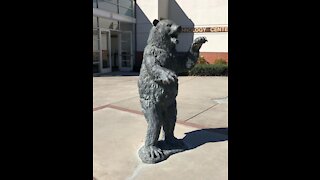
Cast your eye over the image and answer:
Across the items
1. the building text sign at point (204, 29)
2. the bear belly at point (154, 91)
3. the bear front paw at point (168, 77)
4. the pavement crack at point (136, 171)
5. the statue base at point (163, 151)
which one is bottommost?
the pavement crack at point (136, 171)

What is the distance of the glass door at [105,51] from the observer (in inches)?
606

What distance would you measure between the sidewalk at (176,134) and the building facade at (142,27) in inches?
310

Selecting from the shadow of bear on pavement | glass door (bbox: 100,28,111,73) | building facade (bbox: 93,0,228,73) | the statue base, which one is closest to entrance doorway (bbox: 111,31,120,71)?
building facade (bbox: 93,0,228,73)

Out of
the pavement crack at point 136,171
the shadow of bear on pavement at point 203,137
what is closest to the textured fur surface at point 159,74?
the pavement crack at point 136,171

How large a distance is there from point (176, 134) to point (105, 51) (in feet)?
38.3

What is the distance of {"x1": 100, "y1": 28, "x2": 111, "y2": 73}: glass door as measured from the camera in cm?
1539

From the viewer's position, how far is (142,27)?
1705 centimetres

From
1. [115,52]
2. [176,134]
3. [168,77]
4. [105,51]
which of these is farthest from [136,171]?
[115,52]

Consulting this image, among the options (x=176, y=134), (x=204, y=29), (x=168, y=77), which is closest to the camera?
(x=168, y=77)

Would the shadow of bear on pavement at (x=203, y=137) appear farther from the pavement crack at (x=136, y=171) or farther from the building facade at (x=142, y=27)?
the building facade at (x=142, y=27)

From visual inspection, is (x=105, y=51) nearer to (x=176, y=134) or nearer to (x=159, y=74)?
(x=176, y=134)

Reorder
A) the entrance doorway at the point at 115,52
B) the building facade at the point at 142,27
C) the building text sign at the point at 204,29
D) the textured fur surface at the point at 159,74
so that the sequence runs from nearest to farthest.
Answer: the textured fur surface at the point at 159,74 → the building facade at the point at 142,27 → the building text sign at the point at 204,29 → the entrance doorway at the point at 115,52
